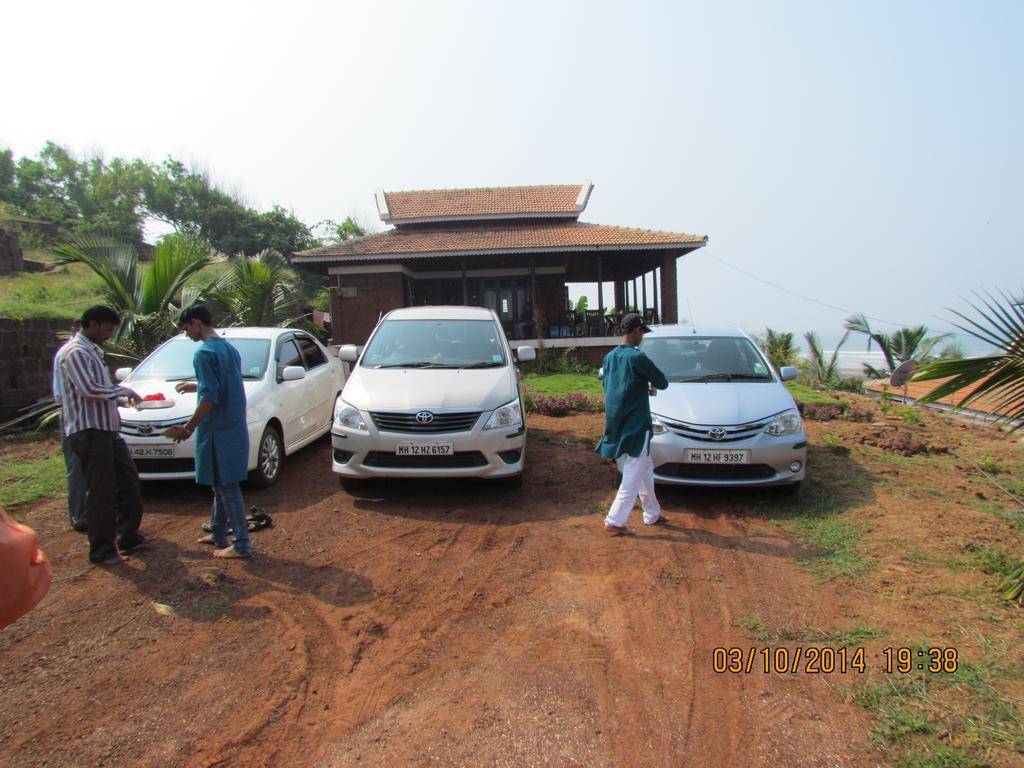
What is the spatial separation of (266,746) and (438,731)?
2.28ft

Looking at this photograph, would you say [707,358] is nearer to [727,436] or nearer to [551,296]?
[727,436]

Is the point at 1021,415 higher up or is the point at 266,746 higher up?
the point at 1021,415

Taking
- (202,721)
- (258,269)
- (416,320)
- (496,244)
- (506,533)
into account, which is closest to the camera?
(202,721)

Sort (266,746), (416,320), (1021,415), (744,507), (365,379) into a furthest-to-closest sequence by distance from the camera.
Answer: (416,320) < (365,379) < (744,507) < (1021,415) < (266,746)

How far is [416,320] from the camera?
735cm

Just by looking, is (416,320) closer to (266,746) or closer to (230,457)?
(230,457)

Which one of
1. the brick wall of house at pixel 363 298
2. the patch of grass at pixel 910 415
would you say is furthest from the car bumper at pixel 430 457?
the brick wall of house at pixel 363 298

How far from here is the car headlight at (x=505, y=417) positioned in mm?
5734

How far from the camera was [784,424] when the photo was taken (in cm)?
568

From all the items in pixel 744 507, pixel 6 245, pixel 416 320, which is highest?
pixel 6 245

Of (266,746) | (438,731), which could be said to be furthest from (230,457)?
(438,731)

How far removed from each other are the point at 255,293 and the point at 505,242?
8.11 metres

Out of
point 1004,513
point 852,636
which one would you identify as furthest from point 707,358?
point 852,636

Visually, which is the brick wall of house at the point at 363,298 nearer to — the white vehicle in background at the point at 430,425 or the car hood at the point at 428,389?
the car hood at the point at 428,389
